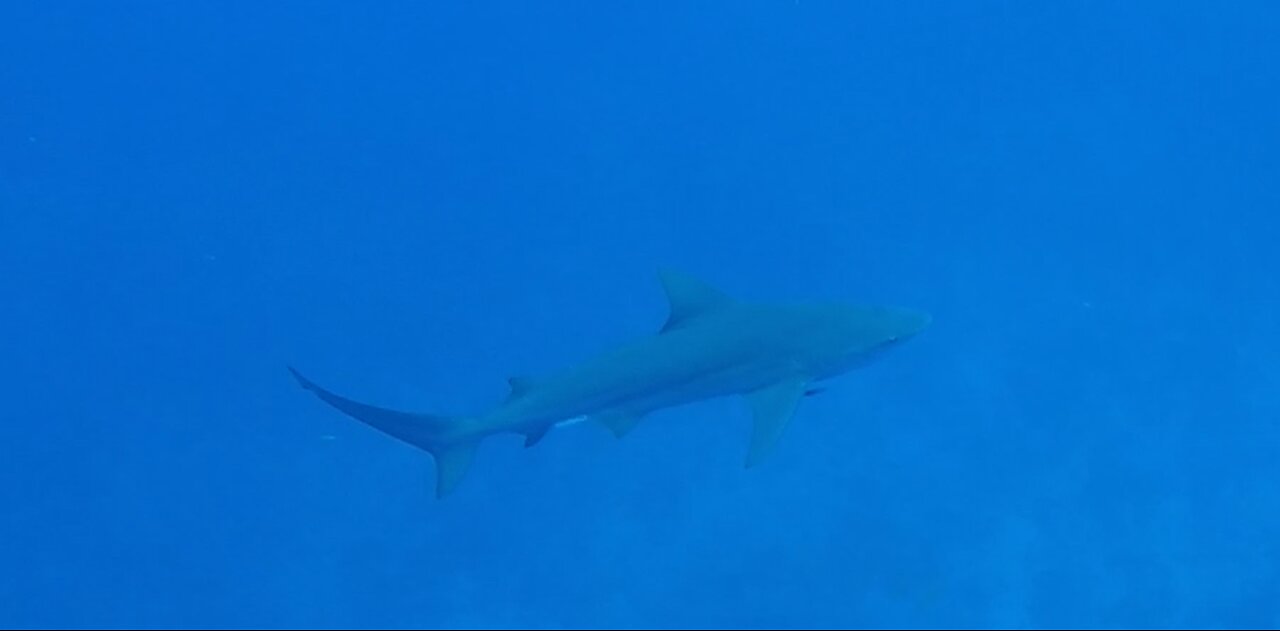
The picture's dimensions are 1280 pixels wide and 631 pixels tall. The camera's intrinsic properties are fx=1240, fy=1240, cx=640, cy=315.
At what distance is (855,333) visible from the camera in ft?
15.3

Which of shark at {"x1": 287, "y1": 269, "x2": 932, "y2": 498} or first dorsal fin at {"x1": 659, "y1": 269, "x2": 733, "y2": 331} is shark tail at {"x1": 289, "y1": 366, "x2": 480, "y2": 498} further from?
first dorsal fin at {"x1": 659, "y1": 269, "x2": 733, "y2": 331}

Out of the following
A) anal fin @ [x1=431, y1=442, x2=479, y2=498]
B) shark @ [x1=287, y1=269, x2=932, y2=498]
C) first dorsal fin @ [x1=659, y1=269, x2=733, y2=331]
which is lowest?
anal fin @ [x1=431, y1=442, x2=479, y2=498]

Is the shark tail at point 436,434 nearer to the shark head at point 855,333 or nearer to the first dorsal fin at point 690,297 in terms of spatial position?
the first dorsal fin at point 690,297

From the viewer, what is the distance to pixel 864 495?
6883mm

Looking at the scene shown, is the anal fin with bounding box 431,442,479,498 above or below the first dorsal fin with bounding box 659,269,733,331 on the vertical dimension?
below

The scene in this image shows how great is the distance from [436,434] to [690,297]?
110 cm

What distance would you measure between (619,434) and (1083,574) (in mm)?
3174

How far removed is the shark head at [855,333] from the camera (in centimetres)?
464

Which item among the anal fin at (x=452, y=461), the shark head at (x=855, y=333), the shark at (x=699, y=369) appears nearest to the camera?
the shark at (x=699, y=369)

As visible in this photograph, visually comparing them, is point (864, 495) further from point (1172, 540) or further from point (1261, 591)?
point (1261, 591)

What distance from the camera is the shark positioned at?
454 centimetres

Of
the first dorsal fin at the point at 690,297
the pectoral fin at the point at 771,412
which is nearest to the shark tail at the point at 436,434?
the first dorsal fin at the point at 690,297

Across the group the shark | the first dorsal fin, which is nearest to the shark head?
the shark

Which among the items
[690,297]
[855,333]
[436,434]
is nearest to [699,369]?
[690,297]
